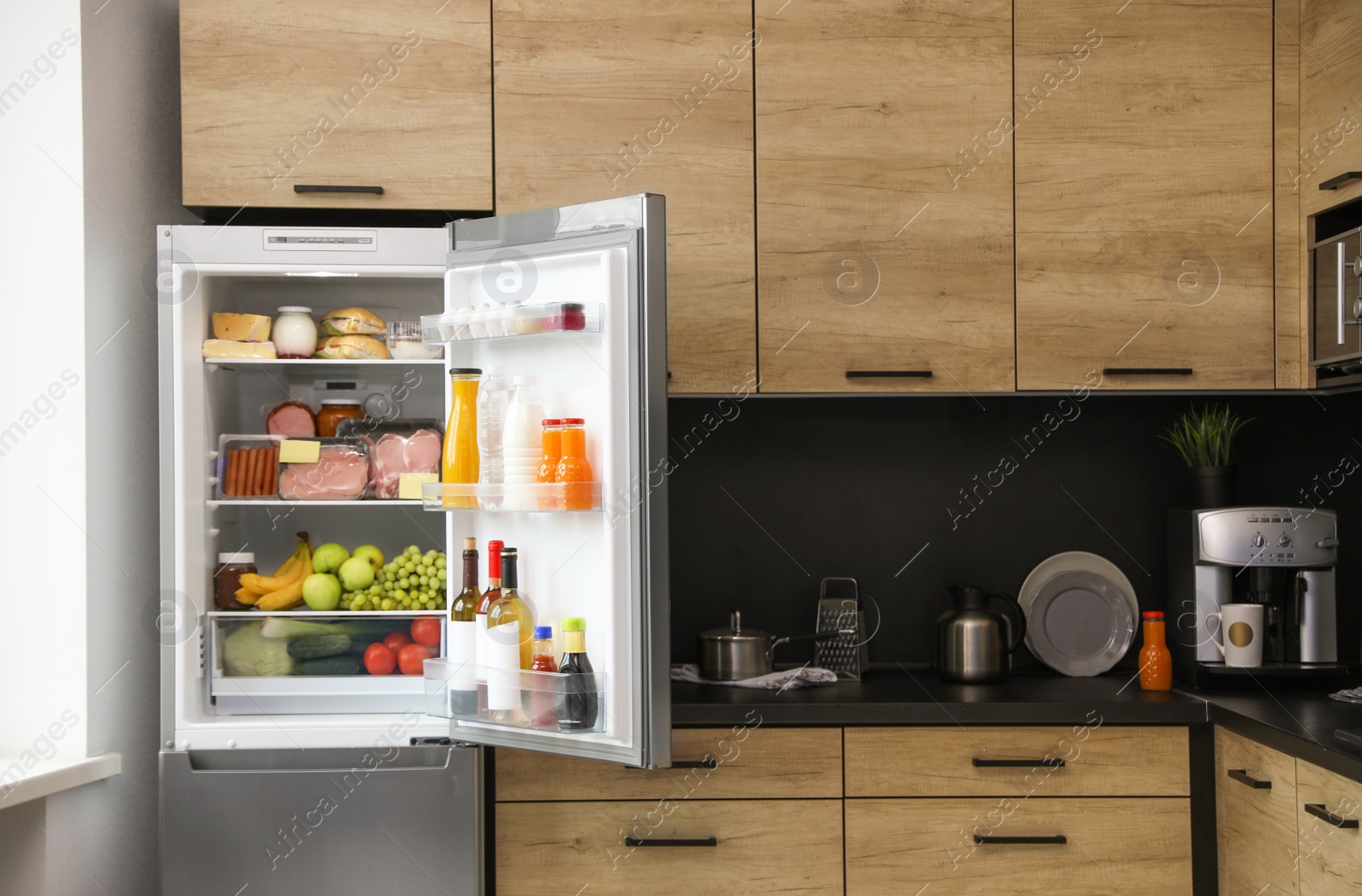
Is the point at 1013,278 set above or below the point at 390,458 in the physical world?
above

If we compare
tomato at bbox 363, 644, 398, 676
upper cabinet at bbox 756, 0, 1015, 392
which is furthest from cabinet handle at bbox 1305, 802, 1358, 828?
tomato at bbox 363, 644, 398, 676

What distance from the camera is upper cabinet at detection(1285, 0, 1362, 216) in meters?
1.96

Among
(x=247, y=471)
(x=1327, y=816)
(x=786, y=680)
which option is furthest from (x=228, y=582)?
(x=1327, y=816)

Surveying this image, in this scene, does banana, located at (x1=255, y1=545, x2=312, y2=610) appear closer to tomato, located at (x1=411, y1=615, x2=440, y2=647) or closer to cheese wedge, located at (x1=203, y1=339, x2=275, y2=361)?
tomato, located at (x1=411, y1=615, x2=440, y2=647)

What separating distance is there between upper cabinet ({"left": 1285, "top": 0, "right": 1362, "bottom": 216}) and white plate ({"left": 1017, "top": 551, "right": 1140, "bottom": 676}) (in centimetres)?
90

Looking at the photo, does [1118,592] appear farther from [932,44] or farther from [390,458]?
[390,458]

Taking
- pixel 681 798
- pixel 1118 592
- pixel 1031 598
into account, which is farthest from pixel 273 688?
pixel 1118 592

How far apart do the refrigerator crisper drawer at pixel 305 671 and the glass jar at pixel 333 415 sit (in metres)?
0.37

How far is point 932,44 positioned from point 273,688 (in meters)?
1.85

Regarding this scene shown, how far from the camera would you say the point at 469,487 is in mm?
1606

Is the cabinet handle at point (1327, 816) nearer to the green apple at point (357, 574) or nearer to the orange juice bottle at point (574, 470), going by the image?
the orange juice bottle at point (574, 470)

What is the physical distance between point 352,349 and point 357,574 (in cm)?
44

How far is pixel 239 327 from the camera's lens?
76.2 inches

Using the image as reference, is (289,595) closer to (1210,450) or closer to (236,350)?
(236,350)
